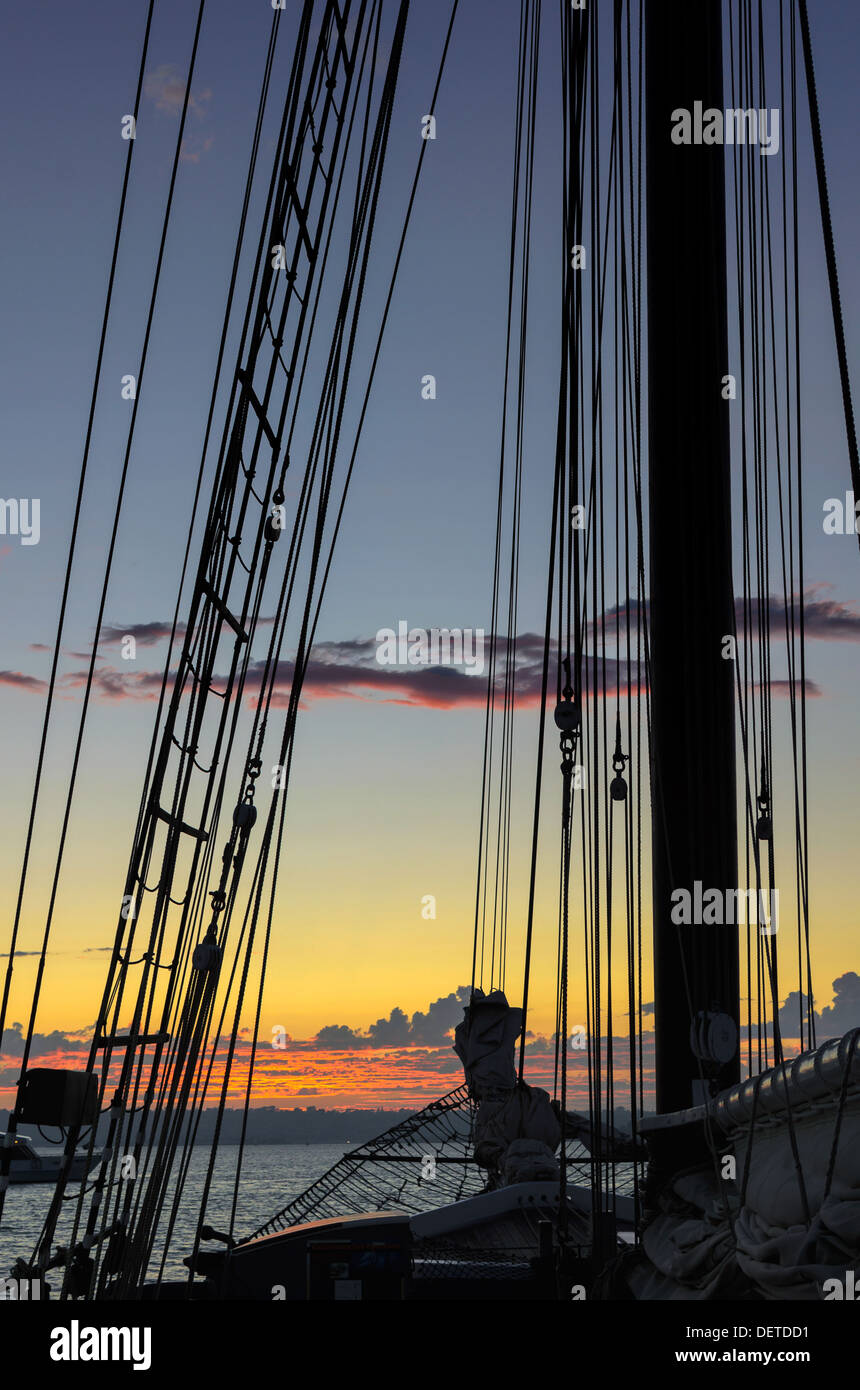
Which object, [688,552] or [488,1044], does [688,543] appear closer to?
[688,552]

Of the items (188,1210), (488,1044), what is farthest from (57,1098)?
(188,1210)

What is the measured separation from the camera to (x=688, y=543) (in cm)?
696

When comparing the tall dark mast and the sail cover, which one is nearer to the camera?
the tall dark mast

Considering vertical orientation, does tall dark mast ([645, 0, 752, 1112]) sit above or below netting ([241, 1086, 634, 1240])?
above

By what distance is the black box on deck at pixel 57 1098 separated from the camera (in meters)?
6.04

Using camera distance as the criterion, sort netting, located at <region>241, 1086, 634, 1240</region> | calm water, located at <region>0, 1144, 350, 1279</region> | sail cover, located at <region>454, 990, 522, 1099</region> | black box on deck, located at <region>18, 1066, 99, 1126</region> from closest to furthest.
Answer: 1. black box on deck, located at <region>18, 1066, 99, 1126</region>
2. sail cover, located at <region>454, 990, 522, 1099</region>
3. netting, located at <region>241, 1086, 634, 1240</region>
4. calm water, located at <region>0, 1144, 350, 1279</region>

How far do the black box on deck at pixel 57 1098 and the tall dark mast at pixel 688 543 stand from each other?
9.75 ft

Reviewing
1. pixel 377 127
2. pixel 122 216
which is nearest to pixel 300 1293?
pixel 122 216

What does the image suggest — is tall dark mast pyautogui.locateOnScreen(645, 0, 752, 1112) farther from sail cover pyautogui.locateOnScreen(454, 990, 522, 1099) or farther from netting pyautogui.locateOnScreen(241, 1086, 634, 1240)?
netting pyautogui.locateOnScreen(241, 1086, 634, 1240)

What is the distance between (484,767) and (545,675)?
29.7 ft

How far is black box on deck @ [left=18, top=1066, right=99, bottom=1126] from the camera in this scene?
6.04 m

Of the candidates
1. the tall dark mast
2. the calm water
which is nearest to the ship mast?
the tall dark mast

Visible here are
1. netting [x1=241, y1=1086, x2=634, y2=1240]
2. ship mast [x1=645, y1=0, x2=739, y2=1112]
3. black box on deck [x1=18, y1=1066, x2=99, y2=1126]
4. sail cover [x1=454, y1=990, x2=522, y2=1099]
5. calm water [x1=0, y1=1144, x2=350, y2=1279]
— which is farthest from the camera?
calm water [x1=0, y1=1144, x2=350, y2=1279]
